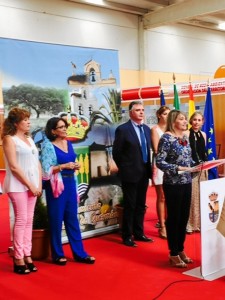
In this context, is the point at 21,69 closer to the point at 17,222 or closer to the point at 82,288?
the point at 17,222

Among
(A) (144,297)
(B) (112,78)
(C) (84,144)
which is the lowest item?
(A) (144,297)

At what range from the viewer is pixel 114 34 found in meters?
12.2

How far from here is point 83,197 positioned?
4695 mm

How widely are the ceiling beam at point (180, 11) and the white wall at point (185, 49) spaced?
2.20ft

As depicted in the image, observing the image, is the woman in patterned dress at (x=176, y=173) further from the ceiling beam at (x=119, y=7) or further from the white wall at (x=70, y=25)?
the ceiling beam at (x=119, y=7)

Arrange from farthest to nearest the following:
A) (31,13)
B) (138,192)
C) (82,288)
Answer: (31,13)
(138,192)
(82,288)

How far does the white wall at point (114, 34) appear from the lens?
10273 mm

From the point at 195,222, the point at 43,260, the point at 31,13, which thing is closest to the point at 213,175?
the point at 195,222

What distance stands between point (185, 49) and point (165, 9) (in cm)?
263

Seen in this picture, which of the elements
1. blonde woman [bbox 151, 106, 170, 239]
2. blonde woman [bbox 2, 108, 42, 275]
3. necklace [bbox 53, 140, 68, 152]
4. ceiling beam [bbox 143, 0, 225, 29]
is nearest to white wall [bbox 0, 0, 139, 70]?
ceiling beam [bbox 143, 0, 225, 29]

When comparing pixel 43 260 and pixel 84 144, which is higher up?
pixel 84 144

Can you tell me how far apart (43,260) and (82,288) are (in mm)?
848

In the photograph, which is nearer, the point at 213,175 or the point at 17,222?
the point at 17,222

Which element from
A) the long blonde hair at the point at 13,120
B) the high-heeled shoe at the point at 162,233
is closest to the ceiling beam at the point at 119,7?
the high-heeled shoe at the point at 162,233
